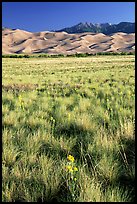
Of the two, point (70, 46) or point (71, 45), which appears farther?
point (71, 45)

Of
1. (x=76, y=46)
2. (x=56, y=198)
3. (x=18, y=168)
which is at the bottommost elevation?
(x=56, y=198)

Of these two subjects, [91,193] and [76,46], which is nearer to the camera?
[91,193]

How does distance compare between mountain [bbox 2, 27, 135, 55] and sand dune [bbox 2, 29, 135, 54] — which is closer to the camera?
mountain [bbox 2, 27, 135, 55]

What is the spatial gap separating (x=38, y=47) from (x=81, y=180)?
178037mm

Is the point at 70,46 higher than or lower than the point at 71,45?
lower

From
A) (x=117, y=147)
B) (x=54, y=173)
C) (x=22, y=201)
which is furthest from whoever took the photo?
(x=117, y=147)

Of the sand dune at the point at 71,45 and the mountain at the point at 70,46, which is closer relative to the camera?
the mountain at the point at 70,46

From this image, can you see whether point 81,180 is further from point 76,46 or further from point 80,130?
point 76,46

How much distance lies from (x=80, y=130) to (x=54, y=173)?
2.35 m

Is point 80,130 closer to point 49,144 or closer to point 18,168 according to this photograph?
point 49,144

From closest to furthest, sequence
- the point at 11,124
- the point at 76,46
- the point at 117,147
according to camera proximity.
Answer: the point at 117,147
the point at 11,124
the point at 76,46

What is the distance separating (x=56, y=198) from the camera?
3477 mm

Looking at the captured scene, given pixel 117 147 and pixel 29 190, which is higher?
pixel 117 147

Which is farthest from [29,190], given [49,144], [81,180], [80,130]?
[80,130]
